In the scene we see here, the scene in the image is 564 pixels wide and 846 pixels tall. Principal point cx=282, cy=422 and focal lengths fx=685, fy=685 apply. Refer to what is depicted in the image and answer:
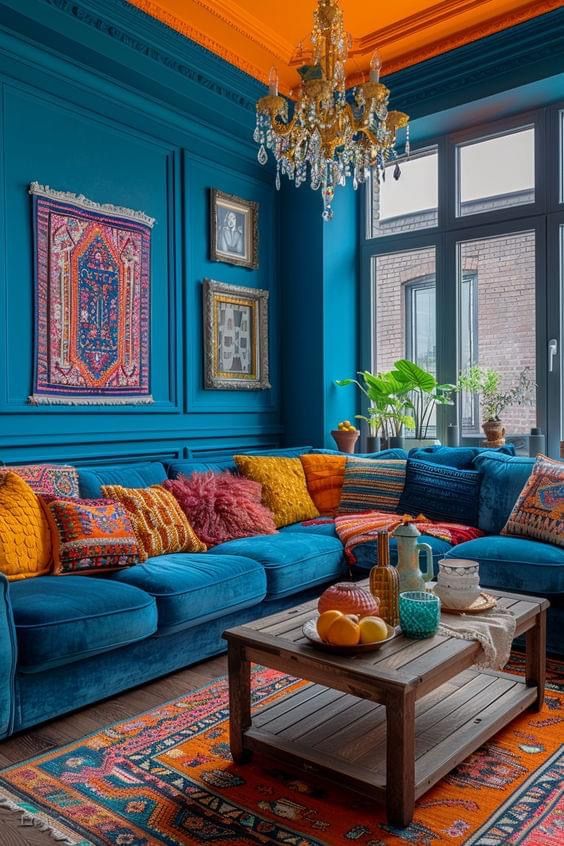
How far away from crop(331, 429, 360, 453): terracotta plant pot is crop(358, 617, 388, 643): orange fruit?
273 centimetres

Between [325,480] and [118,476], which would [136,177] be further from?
[325,480]

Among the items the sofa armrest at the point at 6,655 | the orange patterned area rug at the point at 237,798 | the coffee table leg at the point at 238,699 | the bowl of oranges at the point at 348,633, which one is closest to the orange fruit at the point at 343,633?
the bowl of oranges at the point at 348,633

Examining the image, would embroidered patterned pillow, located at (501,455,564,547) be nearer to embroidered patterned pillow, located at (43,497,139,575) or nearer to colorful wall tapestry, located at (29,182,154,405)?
embroidered patterned pillow, located at (43,497,139,575)

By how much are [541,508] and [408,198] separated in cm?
262

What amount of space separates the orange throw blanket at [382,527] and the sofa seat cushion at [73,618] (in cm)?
124

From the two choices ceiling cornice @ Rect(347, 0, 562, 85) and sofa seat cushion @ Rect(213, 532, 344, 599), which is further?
ceiling cornice @ Rect(347, 0, 562, 85)

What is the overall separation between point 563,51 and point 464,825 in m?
3.83

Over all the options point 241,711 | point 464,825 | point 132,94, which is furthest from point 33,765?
point 132,94

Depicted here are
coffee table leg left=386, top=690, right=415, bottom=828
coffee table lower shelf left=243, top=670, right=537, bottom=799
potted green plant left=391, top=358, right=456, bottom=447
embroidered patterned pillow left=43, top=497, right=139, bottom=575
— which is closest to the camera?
coffee table leg left=386, top=690, right=415, bottom=828

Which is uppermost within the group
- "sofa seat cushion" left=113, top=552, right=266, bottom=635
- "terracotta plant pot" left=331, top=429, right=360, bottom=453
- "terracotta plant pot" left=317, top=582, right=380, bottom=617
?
"terracotta plant pot" left=331, top=429, right=360, bottom=453

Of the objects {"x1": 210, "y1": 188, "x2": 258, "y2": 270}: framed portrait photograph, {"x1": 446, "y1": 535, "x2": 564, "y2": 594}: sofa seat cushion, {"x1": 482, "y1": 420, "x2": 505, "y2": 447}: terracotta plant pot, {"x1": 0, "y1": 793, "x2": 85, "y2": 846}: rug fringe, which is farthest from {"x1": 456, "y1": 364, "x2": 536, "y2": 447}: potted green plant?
{"x1": 0, "y1": 793, "x2": 85, "y2": 846}: rug fringe

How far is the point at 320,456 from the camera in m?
4.20

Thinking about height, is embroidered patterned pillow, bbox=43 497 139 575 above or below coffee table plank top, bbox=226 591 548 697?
above

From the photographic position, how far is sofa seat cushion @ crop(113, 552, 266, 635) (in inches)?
103
